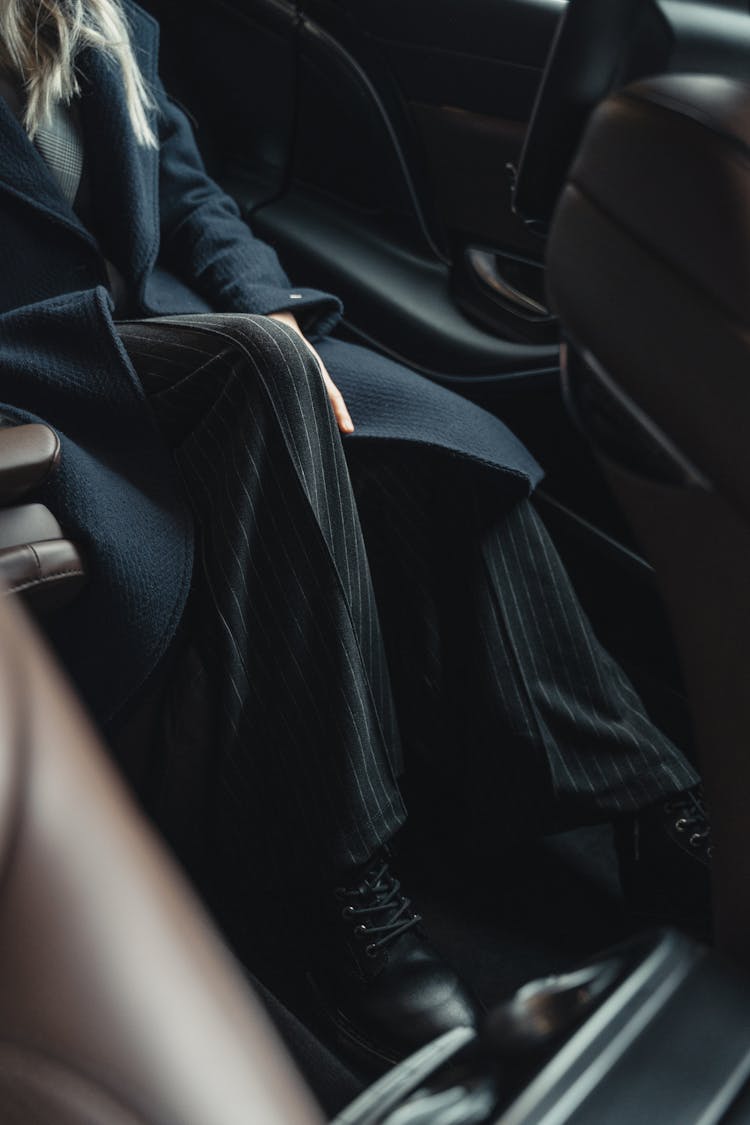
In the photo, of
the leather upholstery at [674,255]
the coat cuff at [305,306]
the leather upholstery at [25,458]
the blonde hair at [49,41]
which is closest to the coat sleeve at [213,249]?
the coat cuff at [305,306]

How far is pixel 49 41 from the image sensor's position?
41.1 inches

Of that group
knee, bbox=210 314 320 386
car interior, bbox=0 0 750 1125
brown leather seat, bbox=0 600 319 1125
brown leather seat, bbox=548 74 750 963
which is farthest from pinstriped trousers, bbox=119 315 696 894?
brown leather seat, bbox=0 600 319 1125

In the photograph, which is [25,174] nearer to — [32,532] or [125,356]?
[125,356]

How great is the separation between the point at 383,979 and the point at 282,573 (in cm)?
32

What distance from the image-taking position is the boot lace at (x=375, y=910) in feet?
3.01

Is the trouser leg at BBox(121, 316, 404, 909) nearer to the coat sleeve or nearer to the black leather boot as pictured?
the black leather boot

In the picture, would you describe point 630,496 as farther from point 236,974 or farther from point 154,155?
point 154,155

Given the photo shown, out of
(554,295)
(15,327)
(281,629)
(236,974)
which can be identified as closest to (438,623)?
(281,629)

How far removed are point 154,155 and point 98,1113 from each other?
3.17ft

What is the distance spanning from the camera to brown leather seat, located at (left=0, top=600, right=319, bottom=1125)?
35 centimetres

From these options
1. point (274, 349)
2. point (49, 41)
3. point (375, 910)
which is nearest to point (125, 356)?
point (274, 349)

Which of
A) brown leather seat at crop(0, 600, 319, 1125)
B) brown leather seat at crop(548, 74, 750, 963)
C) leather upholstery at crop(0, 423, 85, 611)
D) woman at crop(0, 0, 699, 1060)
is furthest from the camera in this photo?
woman at crop(0, 0, 699, 1060)

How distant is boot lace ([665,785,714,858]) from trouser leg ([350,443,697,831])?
0.02 meters

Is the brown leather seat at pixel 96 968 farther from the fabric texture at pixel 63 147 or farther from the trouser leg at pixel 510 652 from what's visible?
the fabric texture at pixel 63 147
